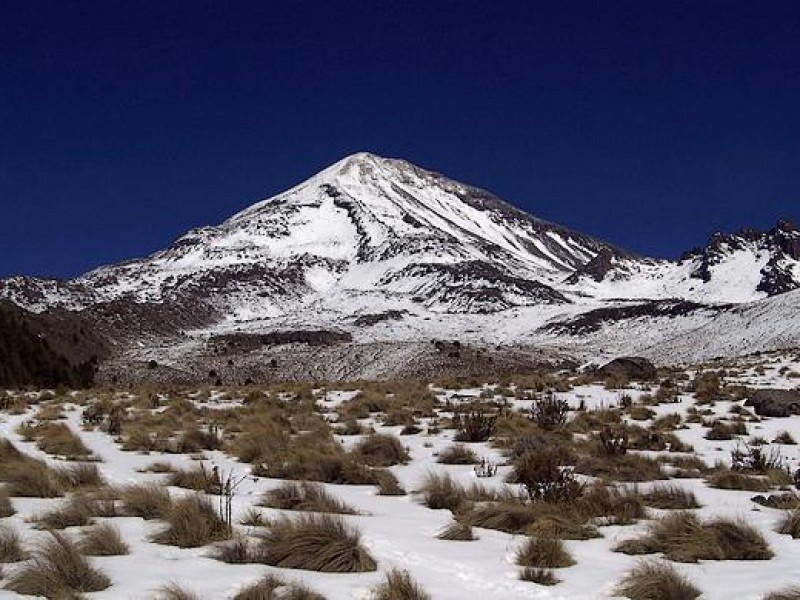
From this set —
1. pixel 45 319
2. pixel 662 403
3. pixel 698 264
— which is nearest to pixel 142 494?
pixel 662 403

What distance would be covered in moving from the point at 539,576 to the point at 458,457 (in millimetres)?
5624

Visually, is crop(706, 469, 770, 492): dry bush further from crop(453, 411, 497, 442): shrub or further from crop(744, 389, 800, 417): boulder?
crop(744, 389, 800, 417): boulder

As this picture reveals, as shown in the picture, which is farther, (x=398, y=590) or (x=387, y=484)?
(x=387, y=484)

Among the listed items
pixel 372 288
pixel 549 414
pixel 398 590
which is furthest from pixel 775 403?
pixel 372 288

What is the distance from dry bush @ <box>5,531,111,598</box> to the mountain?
40.8m

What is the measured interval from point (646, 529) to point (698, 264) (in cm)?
14963

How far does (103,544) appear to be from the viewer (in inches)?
250

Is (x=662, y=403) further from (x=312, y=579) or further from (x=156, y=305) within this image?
(x=156, y=305)

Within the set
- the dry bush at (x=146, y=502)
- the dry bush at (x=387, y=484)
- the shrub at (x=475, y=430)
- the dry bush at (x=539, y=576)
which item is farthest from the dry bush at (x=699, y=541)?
the shrub at (x=475, y=430)

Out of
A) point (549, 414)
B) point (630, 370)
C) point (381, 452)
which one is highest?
point (630, 370)

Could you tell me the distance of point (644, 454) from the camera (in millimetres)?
12438

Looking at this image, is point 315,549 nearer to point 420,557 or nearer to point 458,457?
point 420,557

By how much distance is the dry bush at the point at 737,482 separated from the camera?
10.1 m

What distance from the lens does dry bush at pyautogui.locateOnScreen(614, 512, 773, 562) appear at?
7.08 metres
